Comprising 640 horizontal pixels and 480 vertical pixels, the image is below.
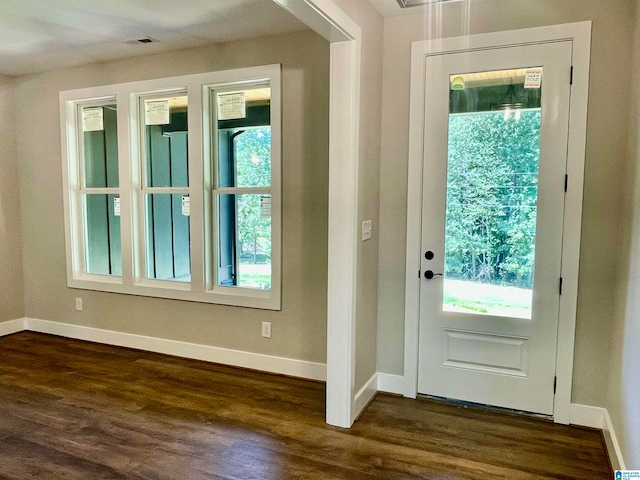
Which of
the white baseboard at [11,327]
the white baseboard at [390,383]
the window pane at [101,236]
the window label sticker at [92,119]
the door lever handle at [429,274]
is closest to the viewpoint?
the door lever handle at [429,274]

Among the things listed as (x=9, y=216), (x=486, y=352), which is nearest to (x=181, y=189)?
(x=9, y=216)

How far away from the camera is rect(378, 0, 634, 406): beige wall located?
2.39 m

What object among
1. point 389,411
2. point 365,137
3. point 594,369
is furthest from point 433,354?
point 365,137

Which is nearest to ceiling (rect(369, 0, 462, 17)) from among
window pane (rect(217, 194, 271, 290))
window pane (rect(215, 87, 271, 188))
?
window pane (rect(215, 87, 271, 188))

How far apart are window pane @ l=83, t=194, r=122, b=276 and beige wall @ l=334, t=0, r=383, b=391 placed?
266 cm

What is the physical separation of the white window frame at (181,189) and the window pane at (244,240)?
0.25 ft

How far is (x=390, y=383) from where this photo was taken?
3045mm

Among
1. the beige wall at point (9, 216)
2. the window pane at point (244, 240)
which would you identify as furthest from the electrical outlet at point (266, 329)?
the beige wall at point (9, 216)

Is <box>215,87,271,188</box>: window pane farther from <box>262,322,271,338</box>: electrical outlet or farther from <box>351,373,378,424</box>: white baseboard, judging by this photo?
<box>351,373,378,424</box>: white baseboard

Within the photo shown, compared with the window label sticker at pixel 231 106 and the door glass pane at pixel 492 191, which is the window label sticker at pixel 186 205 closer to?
the window label sticker at pixel 231 106

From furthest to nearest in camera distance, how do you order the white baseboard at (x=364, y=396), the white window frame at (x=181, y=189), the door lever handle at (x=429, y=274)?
the white window frame at (x=181, y=189) → the door lever handle at (x=429, y=274) → the white baseboard at (x=364, y=396)

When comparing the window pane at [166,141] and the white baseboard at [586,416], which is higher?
the window pane at [166,141]

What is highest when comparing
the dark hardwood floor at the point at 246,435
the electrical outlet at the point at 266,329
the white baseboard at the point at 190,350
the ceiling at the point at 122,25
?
the ceiling at the point at 122,25

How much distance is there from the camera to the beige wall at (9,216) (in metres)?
4.32
